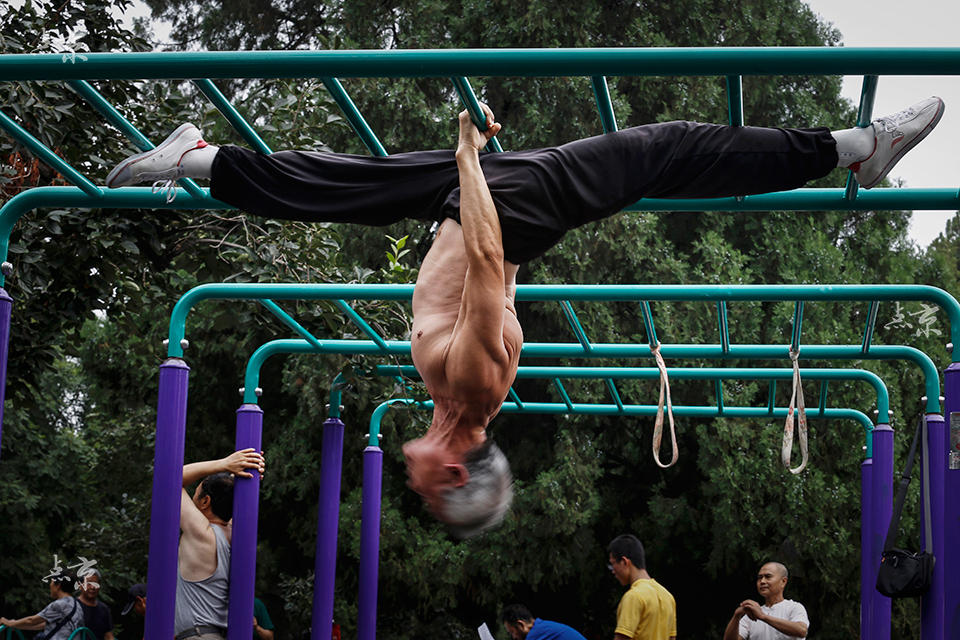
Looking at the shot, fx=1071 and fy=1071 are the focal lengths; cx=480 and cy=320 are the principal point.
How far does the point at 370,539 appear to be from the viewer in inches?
289

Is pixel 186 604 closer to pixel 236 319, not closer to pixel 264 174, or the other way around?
pixel 236 319

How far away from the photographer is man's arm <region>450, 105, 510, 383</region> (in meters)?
2.77

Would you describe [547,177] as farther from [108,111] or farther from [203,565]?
[203,565]

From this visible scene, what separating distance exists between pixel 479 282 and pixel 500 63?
2.04ft

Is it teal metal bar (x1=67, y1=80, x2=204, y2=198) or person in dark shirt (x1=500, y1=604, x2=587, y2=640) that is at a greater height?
teal metal bar (x1=67, y1=80, x2=204, y2=198)

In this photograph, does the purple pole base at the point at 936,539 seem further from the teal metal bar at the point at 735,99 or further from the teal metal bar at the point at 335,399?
the teal metal bar at the point at 335,399

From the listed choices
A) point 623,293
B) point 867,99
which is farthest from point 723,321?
point 867,99

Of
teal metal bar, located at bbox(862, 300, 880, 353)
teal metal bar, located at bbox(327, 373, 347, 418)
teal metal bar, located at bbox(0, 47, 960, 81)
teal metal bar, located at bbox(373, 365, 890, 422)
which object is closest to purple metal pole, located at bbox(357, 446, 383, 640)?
teal metal bar, located at bbox(327, 373, 347, 418)

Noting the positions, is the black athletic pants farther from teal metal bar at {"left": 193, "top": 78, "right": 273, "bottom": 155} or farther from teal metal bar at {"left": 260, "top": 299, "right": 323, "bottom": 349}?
teal metal bar at {"left": 260, "top": 299, "right": 323, "bottom": 349}

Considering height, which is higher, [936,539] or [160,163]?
[160,163]

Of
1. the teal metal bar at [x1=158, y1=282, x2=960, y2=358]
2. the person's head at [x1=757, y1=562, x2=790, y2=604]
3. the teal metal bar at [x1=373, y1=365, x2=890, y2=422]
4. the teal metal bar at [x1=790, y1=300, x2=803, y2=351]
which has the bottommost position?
the person's head at [x1=757, y1=562, x2=790, y2=604]

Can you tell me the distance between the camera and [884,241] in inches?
552

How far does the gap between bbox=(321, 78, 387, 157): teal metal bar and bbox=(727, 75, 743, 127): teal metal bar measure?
44.3 inches

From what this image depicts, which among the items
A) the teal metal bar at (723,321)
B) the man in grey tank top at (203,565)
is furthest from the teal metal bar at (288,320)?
the teal metal bar at (723,321)
